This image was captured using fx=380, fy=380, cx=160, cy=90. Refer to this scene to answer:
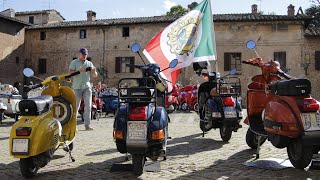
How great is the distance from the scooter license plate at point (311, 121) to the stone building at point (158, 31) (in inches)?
1028

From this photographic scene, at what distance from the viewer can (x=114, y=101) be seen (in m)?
16.9

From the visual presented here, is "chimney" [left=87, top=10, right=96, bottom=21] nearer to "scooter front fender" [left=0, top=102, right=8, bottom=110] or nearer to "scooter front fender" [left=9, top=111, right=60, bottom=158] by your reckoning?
"scooter front fender" [left=0, top=102, right=8, bottom=110]

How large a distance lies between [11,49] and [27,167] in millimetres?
33841

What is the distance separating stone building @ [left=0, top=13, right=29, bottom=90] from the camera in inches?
1358

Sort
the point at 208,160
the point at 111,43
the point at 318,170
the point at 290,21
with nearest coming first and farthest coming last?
the point at 318,170, the point at 208,160, the point at 290,21, the point at 111,43

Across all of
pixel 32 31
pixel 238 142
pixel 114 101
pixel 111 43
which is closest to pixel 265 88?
pixel 238 142

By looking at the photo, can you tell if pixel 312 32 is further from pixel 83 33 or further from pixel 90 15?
pixel 90 15

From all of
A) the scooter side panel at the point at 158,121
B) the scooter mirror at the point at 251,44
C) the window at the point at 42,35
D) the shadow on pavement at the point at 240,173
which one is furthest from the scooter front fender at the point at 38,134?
the window at the point at 42,35

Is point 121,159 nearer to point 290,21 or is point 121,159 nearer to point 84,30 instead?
point 290,21

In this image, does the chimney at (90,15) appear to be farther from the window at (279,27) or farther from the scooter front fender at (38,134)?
the scooter front fender at (38,134)

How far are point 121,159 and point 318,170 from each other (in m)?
2.81

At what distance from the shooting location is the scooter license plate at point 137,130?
442cm

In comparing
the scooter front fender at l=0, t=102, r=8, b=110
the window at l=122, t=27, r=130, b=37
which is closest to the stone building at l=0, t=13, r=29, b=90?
the window at l=122, t=27, r=130, b=37

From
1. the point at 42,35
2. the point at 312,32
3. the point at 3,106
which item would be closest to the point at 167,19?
the point at 312,32
